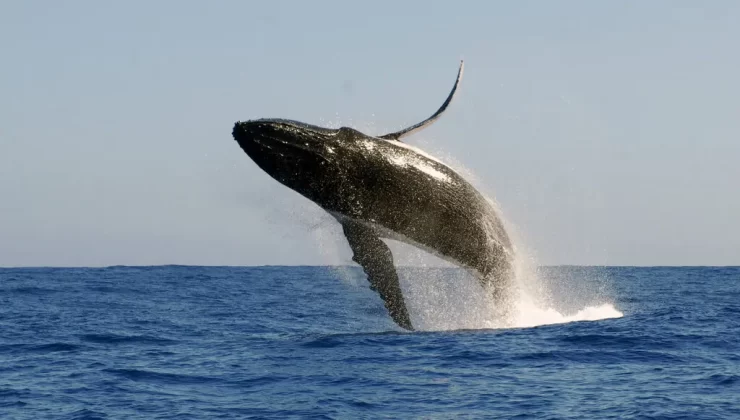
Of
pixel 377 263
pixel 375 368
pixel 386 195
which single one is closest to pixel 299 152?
pixel 386 195

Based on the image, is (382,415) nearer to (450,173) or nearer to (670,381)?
(670,381)

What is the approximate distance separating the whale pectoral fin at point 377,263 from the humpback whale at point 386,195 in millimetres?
18

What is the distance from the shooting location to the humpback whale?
14.9 metres

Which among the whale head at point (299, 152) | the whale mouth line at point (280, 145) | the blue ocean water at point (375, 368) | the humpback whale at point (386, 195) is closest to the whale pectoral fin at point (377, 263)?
the humpback whale at point (386, 195)

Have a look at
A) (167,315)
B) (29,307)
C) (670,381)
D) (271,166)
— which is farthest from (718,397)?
(29,307)

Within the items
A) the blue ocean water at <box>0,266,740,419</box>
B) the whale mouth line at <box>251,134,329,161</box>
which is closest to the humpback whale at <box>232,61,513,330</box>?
the whale mouth line at <box>251,134,329,161</box>

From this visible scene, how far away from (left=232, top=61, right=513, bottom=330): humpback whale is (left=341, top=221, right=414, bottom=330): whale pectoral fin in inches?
0.7

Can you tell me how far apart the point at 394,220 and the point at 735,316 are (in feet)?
41.5

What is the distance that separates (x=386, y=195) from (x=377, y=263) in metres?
1.51

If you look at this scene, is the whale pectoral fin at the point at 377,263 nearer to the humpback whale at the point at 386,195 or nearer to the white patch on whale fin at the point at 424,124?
the humpback whale at the point at 386,195

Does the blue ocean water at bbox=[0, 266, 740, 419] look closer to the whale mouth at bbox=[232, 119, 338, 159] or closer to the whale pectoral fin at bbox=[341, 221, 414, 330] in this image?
the whale pectoral fin at bbox=[341, 221, 414, 330]

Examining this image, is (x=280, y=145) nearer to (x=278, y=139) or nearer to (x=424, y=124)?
(x=278, y=139)

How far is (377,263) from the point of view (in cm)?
1619

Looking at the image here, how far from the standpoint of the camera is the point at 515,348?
15.6m
